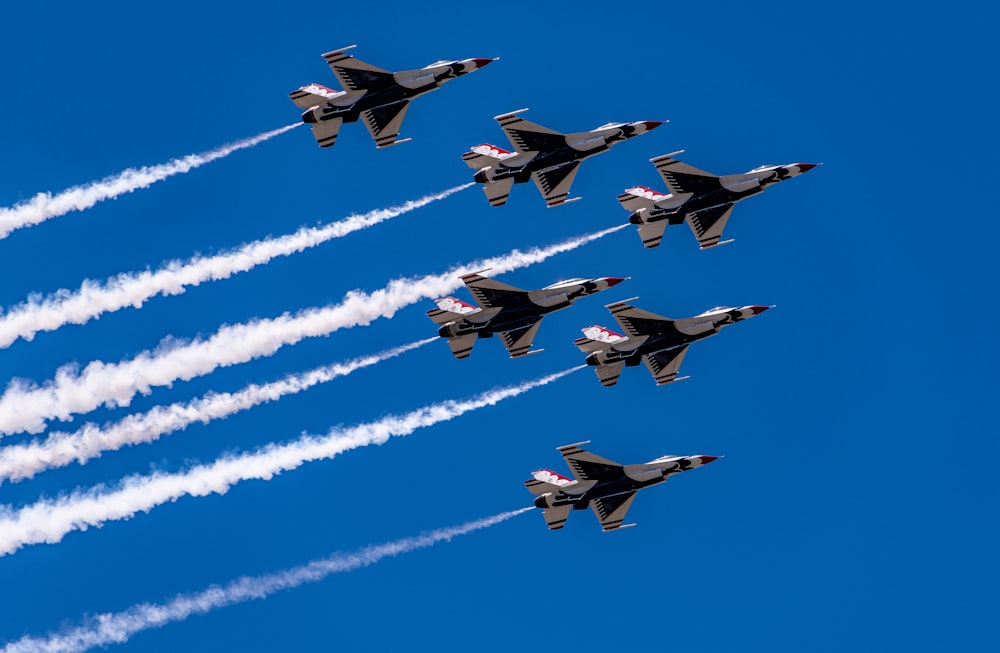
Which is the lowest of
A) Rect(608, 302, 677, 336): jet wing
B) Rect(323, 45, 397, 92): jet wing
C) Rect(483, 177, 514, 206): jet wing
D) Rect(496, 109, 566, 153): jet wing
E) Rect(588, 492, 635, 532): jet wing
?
Rect(588, 492, 635, 532): jet wing

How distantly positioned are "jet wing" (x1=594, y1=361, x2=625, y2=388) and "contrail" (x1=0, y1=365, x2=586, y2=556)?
8058 millimetres

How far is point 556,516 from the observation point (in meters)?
78.6

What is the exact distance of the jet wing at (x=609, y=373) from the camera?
79.2 meters

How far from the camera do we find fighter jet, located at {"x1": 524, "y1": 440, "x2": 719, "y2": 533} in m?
78.3

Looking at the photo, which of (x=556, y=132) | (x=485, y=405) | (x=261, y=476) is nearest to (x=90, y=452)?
(x=261, y=476)

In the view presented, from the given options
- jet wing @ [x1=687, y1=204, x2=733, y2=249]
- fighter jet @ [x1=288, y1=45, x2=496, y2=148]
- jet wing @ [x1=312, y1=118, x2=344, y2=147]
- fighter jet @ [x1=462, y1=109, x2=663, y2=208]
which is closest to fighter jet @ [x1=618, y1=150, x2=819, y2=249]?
jet wing @ [x1=687, y1=204, x2=733, y2=249]

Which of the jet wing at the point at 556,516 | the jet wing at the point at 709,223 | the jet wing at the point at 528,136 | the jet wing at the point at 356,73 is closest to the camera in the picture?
the jet wing at the point at 356,73

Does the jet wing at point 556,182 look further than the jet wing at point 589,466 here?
Yes

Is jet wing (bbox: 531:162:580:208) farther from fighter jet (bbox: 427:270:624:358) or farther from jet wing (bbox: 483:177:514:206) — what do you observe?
fighter jet (bbox: 427:270:624:358)

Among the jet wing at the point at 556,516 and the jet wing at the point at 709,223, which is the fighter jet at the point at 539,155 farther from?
the jet wing at the point at 556,516

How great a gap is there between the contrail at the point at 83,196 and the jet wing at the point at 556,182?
15.6m

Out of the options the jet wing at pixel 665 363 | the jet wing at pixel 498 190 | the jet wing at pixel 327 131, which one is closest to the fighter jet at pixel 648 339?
the jet wing at pixel 665 363

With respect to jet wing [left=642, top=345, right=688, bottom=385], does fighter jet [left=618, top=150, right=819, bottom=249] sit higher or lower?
higher

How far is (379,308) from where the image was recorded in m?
80.9
